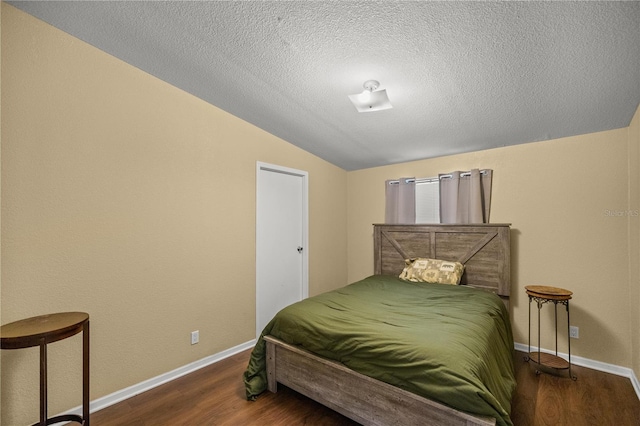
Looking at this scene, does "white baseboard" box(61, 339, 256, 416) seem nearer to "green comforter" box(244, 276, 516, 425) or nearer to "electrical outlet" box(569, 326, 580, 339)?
"green comforter" box(244, 276, 516, 425)

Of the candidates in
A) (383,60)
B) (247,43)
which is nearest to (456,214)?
(383,60)

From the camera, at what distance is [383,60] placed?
187cm

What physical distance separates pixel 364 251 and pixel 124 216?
3111 mm

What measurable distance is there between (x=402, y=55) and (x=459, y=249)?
2.29 metres

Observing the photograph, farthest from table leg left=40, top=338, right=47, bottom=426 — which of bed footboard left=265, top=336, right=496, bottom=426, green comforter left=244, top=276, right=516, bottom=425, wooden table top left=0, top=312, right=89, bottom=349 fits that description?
bed footboard left=265, top=336, right=496, bottom=426

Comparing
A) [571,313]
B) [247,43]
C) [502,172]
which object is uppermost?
[247,43]

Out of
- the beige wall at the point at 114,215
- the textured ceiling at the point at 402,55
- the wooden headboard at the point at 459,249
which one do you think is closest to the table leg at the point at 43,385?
the beige wall at the point at 114,215

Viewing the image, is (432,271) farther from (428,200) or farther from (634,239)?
(634,239)

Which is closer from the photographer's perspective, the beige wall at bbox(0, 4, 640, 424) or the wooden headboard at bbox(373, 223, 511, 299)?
the beige wall at bbox(0, 4, 640, 424)

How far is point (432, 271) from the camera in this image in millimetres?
3115

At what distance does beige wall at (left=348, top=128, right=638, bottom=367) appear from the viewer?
2436 mm

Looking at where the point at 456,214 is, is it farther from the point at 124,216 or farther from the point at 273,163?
the point at 124,216

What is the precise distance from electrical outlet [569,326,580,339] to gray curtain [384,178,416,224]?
1859 millimetres

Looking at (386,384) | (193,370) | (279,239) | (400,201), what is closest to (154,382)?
(193,370)
